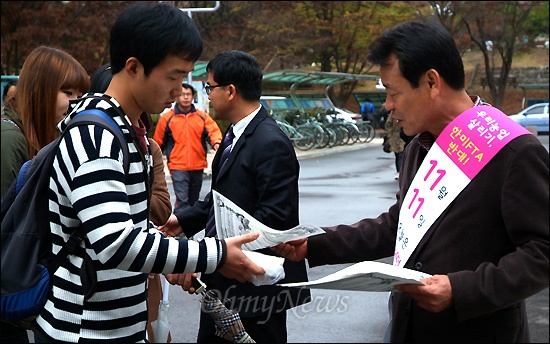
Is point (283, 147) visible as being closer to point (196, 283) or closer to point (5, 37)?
point (196, 283)

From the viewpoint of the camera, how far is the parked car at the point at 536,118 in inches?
1361

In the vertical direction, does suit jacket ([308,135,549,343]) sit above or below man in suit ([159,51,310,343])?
above

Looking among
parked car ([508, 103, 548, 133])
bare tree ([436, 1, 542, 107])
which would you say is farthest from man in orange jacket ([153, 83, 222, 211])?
parked car ([508, 103, 548, 133])

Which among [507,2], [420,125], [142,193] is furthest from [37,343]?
[507,2]

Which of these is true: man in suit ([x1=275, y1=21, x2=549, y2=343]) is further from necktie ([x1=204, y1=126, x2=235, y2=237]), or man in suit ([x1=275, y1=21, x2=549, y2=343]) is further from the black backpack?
necktie ([x1=204, y1=126, x2=235, y2=237])

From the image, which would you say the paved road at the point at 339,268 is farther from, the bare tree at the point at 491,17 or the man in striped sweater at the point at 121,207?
the bare tree at the point at 491,17

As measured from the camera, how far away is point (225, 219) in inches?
117

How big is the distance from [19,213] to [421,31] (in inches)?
50.8

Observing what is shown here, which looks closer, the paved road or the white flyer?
the white flyer

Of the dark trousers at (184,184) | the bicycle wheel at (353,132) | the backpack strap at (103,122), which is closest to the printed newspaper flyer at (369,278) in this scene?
the backpack strap at (103,122)

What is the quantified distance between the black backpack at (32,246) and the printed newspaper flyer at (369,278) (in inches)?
24.8

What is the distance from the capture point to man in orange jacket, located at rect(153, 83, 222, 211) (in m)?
9.61

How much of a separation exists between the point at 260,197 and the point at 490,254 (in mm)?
1466

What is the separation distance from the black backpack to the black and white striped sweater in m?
0.02
